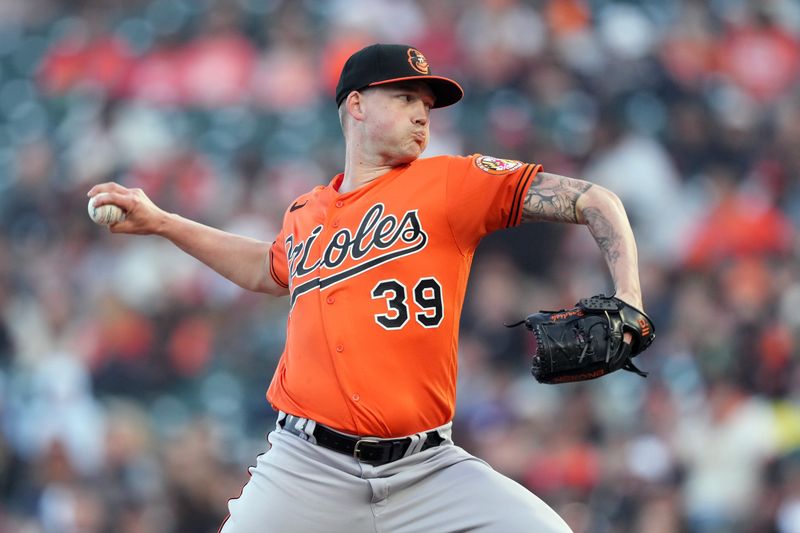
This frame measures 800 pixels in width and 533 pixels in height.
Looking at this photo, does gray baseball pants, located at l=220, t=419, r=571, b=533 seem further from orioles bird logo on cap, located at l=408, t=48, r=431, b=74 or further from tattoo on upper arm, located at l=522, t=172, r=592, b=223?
orioles bird logo on cap, located at l=408, t=48, r=431, b=74

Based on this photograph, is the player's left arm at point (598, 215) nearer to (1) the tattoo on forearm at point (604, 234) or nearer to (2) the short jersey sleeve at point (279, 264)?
(1) the tattoo on forearm at point (604, 234)

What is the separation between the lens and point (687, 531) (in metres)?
6.27

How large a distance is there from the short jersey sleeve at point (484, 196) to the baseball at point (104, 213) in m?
1.20

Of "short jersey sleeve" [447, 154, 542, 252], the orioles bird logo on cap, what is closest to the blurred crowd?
"short jersey sleeve" [447, 154, 542, 252]

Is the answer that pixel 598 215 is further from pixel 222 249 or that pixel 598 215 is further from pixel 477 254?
pixel 477 254

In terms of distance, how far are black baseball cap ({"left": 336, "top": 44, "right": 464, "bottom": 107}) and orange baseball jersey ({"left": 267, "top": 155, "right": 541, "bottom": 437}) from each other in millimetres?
294

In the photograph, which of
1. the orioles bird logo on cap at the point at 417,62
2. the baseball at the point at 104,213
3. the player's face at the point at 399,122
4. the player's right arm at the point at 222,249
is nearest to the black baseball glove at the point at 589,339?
the player's face at the point at 399,122

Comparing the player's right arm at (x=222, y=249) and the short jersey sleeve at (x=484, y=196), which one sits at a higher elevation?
the short jersey sleeve at (x=484, y=196)

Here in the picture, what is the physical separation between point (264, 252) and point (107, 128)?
592 cm

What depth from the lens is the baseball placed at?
12.6ft

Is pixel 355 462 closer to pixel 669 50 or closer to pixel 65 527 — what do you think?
pixel 65 527

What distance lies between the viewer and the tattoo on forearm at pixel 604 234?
3.23m

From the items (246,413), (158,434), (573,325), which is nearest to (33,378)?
(158,434)

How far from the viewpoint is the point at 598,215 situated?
3.29m
